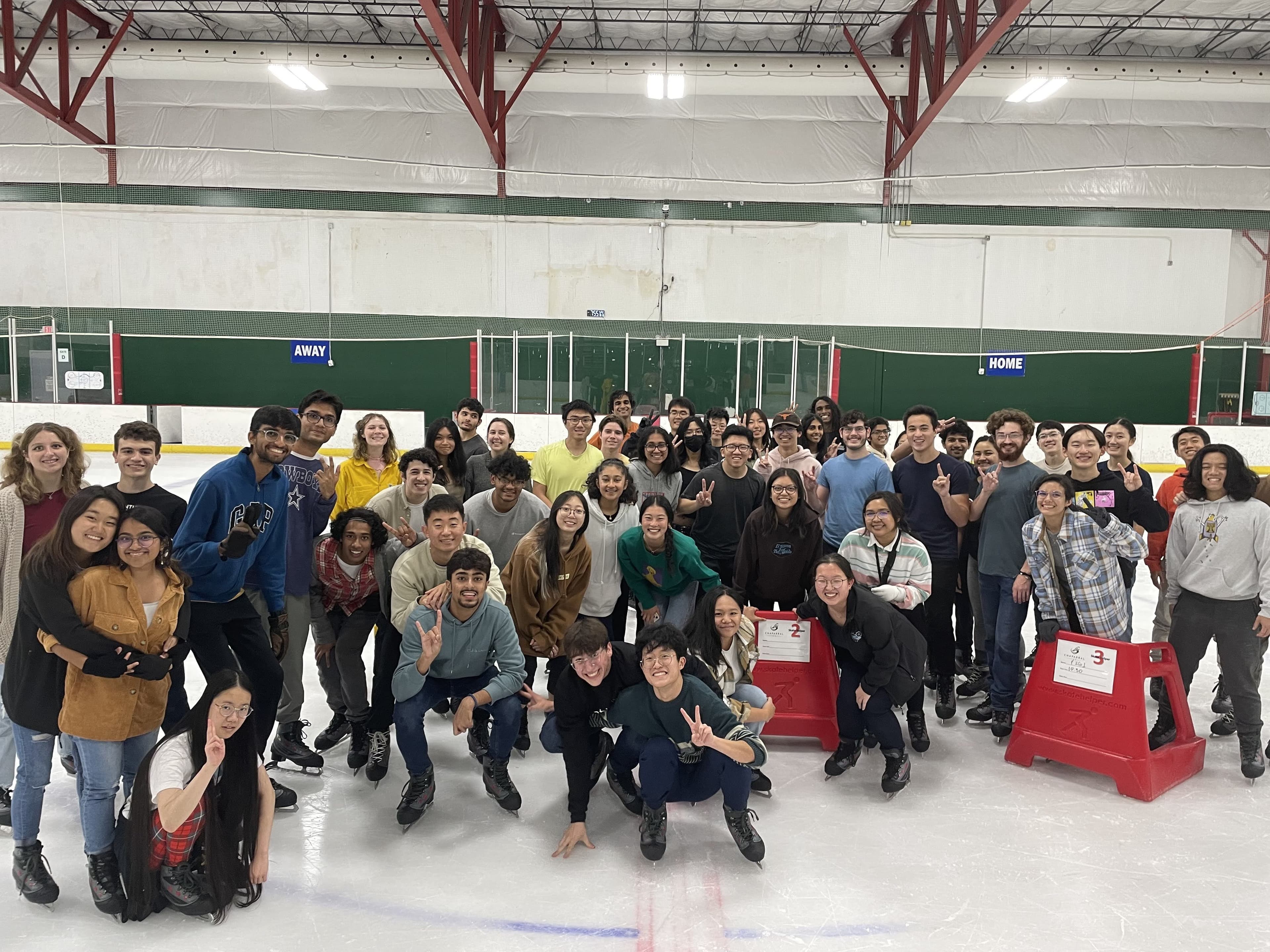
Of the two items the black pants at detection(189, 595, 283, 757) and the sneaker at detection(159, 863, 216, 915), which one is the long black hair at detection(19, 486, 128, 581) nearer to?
the black pants at detection(189, 595, 283, 757)

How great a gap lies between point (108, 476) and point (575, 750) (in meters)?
11.2

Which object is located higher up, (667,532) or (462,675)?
(667,532)

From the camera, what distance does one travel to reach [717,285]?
15.3m

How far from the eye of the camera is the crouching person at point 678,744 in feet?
10.7

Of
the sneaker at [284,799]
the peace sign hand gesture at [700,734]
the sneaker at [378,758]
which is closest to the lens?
the peace sign hand gesture at [700,734]

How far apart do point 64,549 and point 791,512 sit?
3040 millimetres

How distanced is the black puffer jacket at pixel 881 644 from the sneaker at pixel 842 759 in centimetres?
31

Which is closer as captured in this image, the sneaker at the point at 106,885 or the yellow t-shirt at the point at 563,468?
the sneaker at the point at 106,885

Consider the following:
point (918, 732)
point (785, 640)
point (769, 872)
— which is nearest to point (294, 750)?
point (769, 872)

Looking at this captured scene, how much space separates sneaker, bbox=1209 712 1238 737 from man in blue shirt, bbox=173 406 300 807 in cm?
455

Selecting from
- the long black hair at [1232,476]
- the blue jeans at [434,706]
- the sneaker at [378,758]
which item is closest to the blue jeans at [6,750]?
the sneaker at [378,758]

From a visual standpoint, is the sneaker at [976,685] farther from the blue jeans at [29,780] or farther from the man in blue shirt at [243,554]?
the blue jeans at [29,780]

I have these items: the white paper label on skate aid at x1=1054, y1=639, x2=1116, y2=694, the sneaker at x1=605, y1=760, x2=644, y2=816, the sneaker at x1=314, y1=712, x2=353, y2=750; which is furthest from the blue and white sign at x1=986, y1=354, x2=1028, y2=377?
the sneaker at x1=314, y1=712, x2=353, y2=750

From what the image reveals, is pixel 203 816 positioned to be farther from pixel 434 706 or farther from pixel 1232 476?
pixel 1232 476
